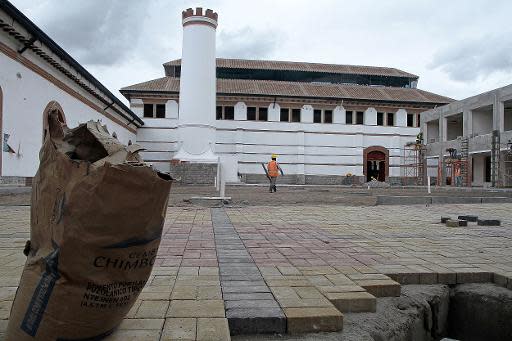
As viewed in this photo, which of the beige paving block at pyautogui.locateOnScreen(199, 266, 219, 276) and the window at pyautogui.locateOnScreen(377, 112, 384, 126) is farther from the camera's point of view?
the window at pyautogui.locateOnScreen(377, 112, 384, 126)

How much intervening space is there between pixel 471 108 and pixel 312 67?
1601 cm

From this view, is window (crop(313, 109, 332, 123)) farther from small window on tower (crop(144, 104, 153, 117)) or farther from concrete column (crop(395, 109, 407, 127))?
small window on tower (crop(144, 104, 153, 117))

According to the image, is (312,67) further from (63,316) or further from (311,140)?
(63,316)

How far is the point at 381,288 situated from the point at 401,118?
39644 millimetres

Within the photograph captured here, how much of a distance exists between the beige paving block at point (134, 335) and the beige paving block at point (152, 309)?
9.7 inches

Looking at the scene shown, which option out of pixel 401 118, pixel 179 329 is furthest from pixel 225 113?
pixel 179 329

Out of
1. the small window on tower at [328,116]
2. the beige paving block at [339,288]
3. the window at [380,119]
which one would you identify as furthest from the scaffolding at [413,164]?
the beige paving block at [339,288]

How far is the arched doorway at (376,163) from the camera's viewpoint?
40.3m

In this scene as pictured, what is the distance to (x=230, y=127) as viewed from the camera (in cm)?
3856

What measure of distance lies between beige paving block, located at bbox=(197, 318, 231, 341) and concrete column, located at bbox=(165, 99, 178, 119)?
36175 mm

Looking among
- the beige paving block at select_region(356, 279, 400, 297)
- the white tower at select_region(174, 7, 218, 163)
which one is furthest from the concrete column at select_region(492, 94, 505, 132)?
the beige paving block at select_region(356, 279, 400, 297)

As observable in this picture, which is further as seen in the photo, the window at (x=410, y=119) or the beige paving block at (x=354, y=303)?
the window at (x=410, y=119)

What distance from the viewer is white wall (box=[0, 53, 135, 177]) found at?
1389cm

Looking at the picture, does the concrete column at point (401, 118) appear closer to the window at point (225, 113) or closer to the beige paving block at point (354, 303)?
the window at point (225, 113)
